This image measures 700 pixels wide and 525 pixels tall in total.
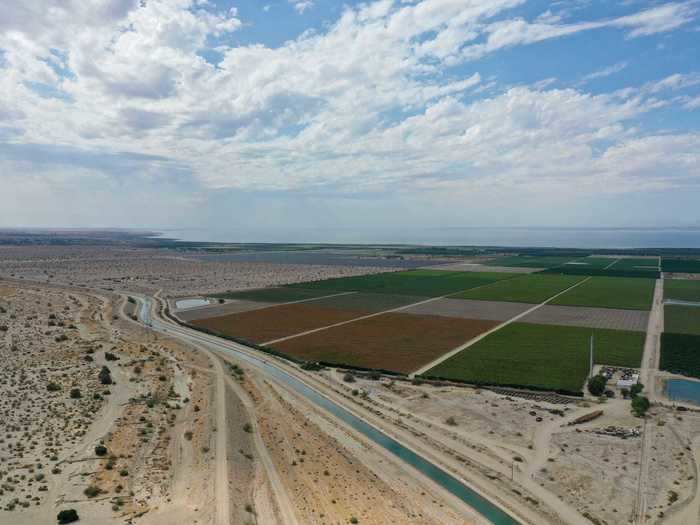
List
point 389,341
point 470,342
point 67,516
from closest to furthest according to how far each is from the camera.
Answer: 1. point 67,516
2. point 470,342
3. point 389,341

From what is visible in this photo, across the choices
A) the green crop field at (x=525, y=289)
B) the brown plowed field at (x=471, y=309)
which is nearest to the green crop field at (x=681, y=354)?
the brown plowed field at (x=471, y=309)

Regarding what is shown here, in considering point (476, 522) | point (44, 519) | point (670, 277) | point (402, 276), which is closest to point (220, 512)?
point (44, 519)

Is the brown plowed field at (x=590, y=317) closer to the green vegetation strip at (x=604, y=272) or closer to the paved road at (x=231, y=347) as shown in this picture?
the paved road at (x=231, y=347)

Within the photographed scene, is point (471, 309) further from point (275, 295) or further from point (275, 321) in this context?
point (275, 295)

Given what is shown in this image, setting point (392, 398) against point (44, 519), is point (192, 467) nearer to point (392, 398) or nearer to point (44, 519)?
point (44, 519)

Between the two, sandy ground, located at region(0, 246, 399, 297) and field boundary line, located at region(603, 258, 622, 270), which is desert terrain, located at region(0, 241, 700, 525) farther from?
field boundary line, located at region(603, 258, 622, 270)

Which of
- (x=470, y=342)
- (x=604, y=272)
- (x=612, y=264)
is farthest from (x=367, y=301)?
(x=612, y=264)

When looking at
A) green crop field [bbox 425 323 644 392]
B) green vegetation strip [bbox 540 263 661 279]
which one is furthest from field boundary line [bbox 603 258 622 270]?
green crop field [bbox 425 323 644 392]
